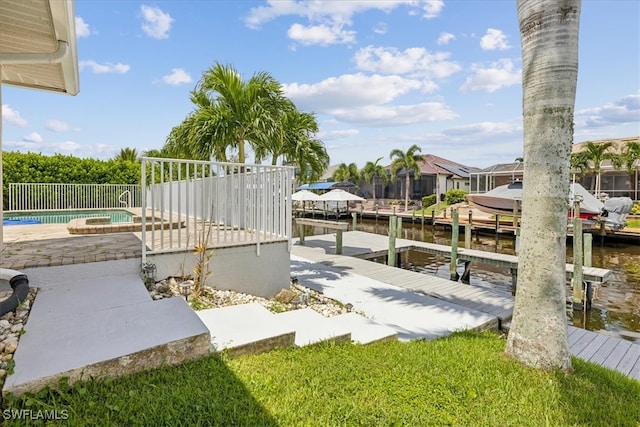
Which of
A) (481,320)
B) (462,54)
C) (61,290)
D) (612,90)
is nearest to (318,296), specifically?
(481,320)

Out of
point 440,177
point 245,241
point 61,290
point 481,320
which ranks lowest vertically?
point 481,320

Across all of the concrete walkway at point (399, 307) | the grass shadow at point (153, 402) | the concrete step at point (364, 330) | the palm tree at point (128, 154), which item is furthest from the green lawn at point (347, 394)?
the palm tree at point (128, 154)

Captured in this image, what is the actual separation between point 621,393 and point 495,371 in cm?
106

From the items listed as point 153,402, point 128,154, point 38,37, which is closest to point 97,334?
point 153,402

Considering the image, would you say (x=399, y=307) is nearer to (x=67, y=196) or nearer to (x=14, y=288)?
(x=14, y=288)

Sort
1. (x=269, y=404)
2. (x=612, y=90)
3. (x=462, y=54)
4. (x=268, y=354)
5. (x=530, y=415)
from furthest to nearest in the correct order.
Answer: (x=462, y=54) → (x=612, y=90) → (x=268, y=354) → (x=530, y=415) → (x=269, y=404)

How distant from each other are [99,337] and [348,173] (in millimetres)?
37515

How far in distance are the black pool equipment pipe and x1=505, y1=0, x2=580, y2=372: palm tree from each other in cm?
471

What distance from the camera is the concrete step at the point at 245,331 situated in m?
2.98

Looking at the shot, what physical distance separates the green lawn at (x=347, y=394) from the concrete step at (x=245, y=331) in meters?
0.10

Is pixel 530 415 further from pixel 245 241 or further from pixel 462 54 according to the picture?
pixel 462 54

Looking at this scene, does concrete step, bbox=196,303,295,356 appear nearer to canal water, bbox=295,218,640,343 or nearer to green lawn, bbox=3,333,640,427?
green lawn, bbox=3,333,640,427

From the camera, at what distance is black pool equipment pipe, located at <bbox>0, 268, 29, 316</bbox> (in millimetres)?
3044

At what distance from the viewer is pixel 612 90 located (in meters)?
7.64
